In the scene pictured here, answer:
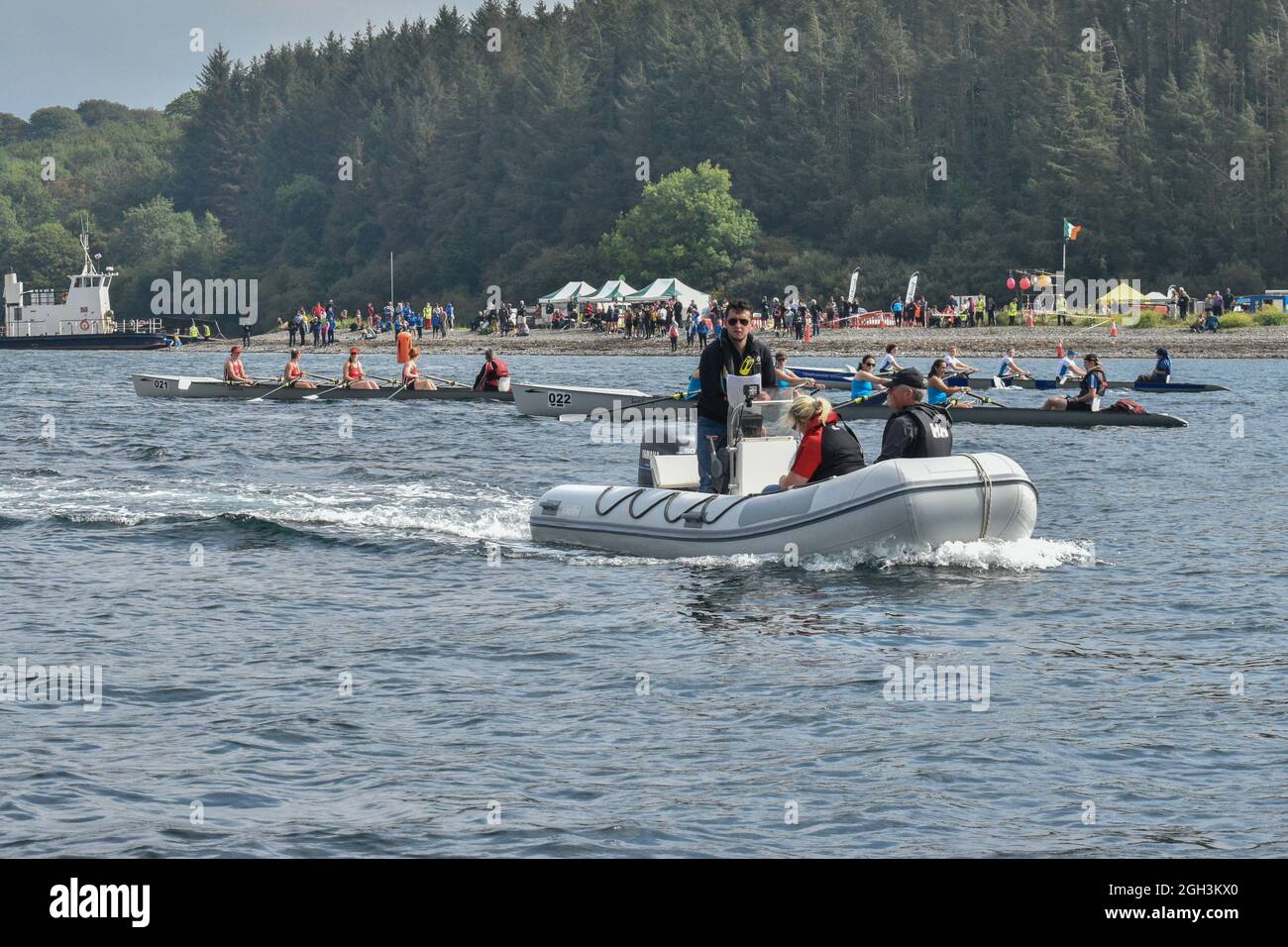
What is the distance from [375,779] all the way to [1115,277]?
84666 mm

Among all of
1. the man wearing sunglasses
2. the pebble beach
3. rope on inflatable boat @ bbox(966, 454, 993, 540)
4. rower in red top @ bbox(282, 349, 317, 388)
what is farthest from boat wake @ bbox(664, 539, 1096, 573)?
the pebble beach

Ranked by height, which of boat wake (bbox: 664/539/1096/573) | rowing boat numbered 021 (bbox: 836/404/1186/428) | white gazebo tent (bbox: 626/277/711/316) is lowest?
boat wake (bbox: 664/539/1096/573)

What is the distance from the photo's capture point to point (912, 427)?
15.1 meters

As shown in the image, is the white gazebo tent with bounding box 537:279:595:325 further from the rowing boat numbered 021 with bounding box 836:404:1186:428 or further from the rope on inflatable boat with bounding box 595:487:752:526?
the rope on inflatable boat with bounding box 595:487:752:526

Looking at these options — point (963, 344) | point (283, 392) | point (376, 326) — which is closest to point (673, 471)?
point (283, 392)

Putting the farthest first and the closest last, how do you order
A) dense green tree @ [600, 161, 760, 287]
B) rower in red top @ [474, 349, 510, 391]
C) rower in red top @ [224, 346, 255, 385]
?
dense green tree @ [600, 161, 760, 287] → rower in red top @ [224, 346, 255, 385] → rower in red top @ [474, 349, 510, 391]

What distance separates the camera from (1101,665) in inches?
484

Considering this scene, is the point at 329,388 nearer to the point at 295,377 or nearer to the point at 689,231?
the point at 295,377

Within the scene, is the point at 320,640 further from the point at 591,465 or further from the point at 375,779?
the point at 591,465

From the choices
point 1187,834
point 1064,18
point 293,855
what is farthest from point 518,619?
point 1064,18

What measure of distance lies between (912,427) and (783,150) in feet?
316

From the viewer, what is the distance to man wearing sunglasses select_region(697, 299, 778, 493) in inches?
637

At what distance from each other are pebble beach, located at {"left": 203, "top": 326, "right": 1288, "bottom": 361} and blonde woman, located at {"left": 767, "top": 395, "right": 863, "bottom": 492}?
50.9 metres

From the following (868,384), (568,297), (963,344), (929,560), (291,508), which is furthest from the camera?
(568,297)
